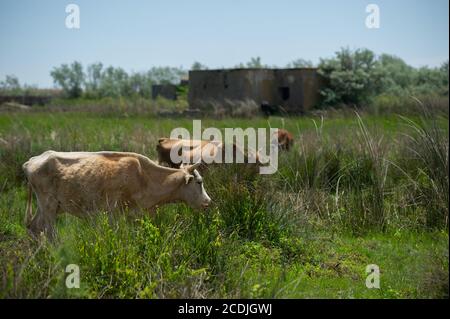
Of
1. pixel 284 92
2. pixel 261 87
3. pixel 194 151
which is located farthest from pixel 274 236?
pixel 284 92

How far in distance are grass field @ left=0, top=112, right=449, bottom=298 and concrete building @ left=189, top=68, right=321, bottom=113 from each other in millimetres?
19029

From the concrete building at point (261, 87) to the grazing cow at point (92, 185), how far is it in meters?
22.9

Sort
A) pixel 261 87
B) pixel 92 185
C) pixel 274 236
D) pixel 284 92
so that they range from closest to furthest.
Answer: pixel 274 236, pixel 92 185, pixel 261 87, pixel 284 92

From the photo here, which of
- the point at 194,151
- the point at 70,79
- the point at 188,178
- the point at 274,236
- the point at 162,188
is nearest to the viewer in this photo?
the point at 274,236

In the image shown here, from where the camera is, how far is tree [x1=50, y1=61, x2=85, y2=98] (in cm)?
5131

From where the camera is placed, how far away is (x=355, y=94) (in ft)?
111

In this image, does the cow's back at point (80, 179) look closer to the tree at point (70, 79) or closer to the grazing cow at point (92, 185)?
the grazing cow at point (92, 185)

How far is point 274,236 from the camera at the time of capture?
7.98 meters

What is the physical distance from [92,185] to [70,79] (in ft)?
153

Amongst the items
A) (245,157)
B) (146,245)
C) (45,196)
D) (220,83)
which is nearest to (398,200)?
(245,157)

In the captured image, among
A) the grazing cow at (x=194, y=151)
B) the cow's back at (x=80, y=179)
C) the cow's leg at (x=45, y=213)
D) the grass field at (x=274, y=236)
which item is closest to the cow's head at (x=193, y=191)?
the grass field at (x=274, y=236)

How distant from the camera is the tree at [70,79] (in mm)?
51312

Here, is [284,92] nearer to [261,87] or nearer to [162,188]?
[261,87]
